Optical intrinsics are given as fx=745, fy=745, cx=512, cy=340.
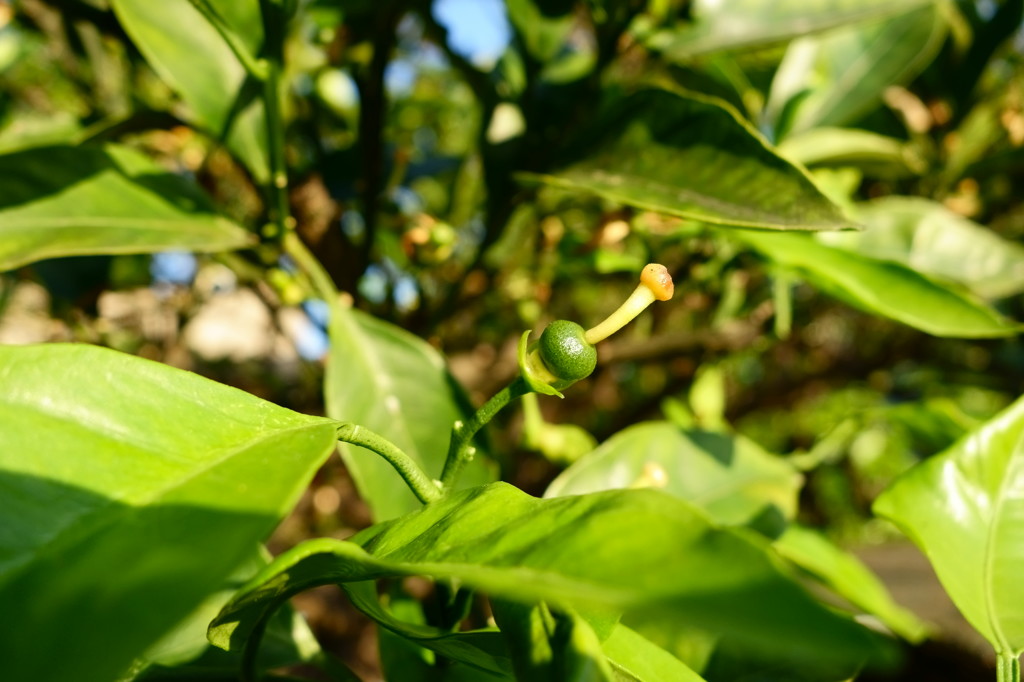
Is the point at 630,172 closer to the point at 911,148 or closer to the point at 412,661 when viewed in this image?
the point at 412,661

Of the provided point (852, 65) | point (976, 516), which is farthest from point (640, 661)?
point (852, 65)

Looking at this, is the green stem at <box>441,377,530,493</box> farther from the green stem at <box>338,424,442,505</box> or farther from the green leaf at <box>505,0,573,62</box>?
the green leaf at <box>505,0,573,62</box>

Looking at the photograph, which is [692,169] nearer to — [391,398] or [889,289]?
[889,289]

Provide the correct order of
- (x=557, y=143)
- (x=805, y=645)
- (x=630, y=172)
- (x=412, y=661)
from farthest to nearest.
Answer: (x=557, y=143)
(x=630, y=172)
(x=412, y=661)
(x=805, y=645)

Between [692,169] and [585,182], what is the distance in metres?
0.09

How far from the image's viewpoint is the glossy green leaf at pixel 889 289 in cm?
60

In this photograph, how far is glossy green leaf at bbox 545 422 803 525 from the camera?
71cm

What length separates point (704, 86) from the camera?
831 millimetres

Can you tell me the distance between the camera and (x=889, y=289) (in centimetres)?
63

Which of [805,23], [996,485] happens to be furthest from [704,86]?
[996,485]

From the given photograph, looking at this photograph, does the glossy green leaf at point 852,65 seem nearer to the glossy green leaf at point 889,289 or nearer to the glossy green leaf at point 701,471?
the glossy green leaf at point 889,289

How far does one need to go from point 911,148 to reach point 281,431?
1119mm

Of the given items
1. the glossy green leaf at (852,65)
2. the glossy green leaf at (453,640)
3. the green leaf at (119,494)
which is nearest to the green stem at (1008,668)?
the glossy green leaf at (453,640)

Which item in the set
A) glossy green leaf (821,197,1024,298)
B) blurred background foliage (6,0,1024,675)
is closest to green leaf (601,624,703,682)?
blurred background foliage (6,0,1024,675)
